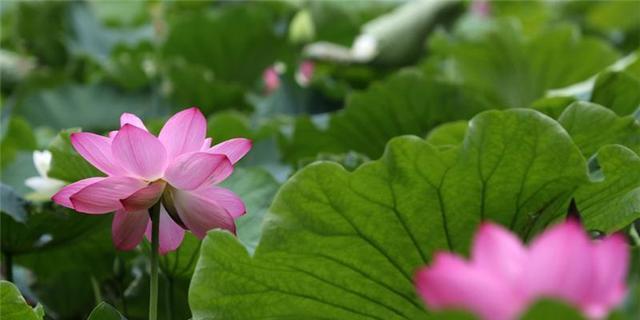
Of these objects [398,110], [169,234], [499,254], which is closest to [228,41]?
[398,110]

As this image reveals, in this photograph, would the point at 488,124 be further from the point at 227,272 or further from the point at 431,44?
the point at 431,44

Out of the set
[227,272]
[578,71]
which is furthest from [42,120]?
[227,272]

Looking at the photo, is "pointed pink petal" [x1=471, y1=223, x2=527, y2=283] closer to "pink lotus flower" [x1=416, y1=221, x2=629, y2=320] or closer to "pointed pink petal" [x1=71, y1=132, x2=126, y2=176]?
"pink lotus flower" [x1=416, y1=221, x2=629, y2=320]

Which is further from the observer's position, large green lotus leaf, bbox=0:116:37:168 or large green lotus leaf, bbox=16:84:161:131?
large green lotus leaf, bbox=16:84:161:131

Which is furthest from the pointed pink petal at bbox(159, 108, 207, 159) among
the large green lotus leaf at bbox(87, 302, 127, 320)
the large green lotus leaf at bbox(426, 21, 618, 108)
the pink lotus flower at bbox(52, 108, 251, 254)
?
the large green lotus leaf at bbox(426, 21, 618, 108)

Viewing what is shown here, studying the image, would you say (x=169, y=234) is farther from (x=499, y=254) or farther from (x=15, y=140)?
(x=15, y=140)

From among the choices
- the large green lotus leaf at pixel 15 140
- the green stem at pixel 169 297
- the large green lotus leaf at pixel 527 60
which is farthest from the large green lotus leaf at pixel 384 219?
the large green lotus leaf at pixel 527 60
